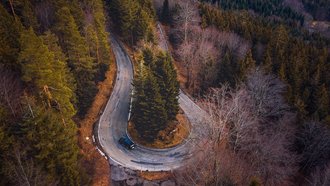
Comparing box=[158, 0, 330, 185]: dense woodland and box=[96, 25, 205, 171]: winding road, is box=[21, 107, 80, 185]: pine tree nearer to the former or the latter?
box=[96, 25, 205, 171]: winding road

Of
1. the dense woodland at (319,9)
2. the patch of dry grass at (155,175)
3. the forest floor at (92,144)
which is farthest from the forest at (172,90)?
the dense woodland at (319,9)

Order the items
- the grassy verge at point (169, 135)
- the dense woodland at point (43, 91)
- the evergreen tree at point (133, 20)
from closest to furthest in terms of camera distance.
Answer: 1. the dense woodland at point (43, 91)
2. the grassy verge at point (169, 135)
3. the evergreen tree at point (133, 20)

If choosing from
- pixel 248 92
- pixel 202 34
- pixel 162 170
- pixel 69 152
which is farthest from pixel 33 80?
pixel 202 34

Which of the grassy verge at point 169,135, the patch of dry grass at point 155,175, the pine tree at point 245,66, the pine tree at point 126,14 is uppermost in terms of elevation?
the pine tree at point 126,14

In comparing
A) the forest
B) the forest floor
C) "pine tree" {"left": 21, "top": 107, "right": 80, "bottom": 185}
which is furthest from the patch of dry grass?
"pine tree" {"left": 21, "top": 107, "right": 80, "bottom": 185}

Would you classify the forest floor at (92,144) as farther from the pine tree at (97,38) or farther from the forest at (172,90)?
the pine tree at (97,38)

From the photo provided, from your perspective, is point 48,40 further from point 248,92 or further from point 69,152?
point 248,92

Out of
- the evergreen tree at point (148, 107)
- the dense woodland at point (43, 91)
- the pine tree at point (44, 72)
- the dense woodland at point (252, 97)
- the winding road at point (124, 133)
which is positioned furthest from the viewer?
the evergreen tree at point (148, 107)
